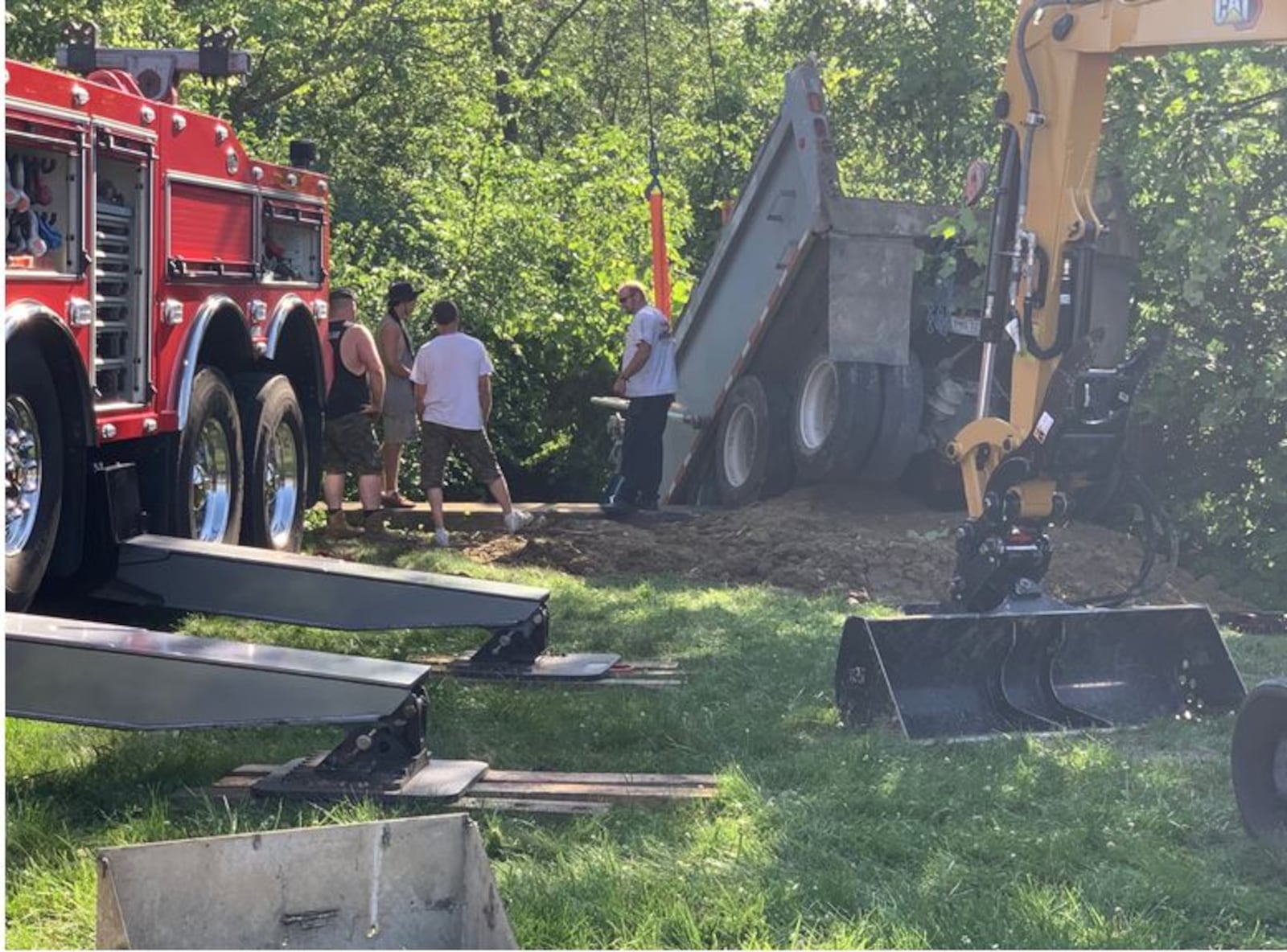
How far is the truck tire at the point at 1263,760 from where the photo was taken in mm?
5473

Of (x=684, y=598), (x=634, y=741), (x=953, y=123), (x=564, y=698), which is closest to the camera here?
(x=634, y=741)

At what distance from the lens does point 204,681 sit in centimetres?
548

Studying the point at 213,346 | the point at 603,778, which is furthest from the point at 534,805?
the point at 213,346

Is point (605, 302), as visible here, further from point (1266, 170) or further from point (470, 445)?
point (1266, 170)

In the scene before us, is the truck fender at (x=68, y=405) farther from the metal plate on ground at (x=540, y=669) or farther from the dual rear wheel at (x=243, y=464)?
the metal plate on ground at (x=540, y=669)

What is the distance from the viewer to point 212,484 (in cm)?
904

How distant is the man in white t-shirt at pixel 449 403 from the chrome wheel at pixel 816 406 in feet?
7.52

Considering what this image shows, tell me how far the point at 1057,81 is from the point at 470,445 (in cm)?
511

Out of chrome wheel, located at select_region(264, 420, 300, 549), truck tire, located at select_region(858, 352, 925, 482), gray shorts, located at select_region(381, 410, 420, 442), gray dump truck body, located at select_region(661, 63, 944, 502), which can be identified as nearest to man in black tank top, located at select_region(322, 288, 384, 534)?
gray shorts, located at select_region(381, 410, 420, 442)

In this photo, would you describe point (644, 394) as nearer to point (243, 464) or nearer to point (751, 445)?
point (751, 445)

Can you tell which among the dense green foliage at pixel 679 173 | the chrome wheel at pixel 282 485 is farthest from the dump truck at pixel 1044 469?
the chrome wheel at pixel 282 485

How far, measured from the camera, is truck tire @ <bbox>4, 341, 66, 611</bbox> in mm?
6430

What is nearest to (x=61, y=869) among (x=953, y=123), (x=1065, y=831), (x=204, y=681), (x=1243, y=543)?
(x=204, y=681)

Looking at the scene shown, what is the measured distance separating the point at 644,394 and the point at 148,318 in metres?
5.69
